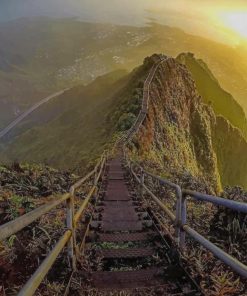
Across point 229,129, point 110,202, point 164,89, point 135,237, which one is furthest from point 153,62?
point 135,237

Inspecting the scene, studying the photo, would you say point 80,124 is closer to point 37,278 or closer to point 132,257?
point 132,257

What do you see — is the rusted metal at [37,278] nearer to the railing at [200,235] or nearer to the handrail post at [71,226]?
the handrail post at [71,226]

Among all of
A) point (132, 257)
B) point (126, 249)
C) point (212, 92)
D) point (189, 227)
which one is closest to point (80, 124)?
point (212, 92)

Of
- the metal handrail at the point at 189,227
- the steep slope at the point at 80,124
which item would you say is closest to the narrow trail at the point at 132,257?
the metal handrail at the point at 189,227

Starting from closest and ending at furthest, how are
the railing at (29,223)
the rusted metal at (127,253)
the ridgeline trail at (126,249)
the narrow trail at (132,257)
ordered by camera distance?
the railing at (29,223) → the ridgeline trail at (126,249) → the narrow trail at (132,257) → the rusted metal at (127,253)

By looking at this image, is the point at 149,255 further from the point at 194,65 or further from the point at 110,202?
the point at 194,65

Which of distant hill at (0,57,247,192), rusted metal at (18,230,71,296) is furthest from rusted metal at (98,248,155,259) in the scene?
distant hill at (0,57,247,192)
